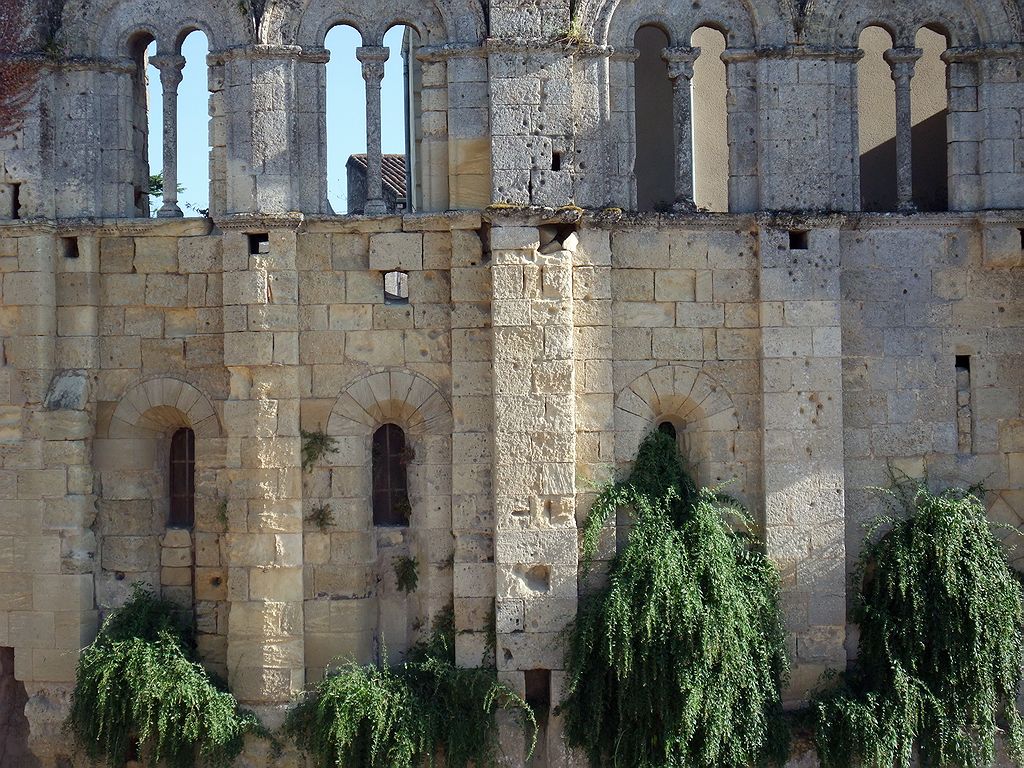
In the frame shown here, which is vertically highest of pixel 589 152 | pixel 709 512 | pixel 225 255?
pixel 589 152

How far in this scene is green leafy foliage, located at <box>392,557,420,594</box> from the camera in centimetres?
1272

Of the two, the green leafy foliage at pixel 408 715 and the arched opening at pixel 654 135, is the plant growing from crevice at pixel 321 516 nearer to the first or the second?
the green leafy foliage at pixel 408 715

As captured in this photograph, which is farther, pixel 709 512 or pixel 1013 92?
pixel 1013 92

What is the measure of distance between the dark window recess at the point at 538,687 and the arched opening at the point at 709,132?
6774mm

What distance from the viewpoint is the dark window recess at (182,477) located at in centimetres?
1319

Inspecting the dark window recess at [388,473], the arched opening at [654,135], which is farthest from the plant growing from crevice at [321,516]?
the arched opening at [654,135]

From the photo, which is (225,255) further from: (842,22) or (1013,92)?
(1013,92)

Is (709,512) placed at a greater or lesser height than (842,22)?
lesser

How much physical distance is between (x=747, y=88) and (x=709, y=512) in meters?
4.51

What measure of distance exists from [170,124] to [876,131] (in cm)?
873

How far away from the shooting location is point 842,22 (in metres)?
12.9

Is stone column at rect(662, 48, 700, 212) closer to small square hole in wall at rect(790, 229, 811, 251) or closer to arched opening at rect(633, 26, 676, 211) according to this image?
small square hole in wall at rect(790, 229, 811, 251)

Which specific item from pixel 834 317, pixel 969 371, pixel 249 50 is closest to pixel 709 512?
pixel 834 317

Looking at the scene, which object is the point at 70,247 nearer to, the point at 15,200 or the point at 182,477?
the point at 15,200
